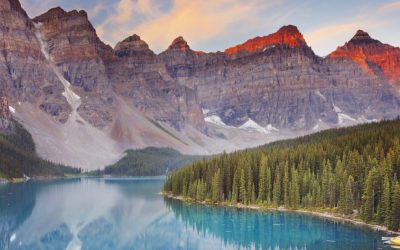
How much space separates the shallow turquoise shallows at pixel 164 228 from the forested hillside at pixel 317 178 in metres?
5.91

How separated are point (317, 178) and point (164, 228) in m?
34.7

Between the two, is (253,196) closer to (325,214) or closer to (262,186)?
(262,186)

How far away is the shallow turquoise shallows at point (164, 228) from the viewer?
89.6 m

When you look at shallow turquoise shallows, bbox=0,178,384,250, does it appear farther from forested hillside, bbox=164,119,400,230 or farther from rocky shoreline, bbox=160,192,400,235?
forested hillside, bbox=164,119,400,230

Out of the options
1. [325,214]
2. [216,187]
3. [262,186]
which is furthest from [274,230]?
[216,187]

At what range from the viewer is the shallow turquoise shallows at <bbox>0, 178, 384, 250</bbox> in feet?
294

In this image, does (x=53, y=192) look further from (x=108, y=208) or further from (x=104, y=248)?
(x=104, y=248)

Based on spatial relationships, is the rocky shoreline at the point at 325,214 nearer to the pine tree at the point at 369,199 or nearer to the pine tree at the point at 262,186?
the pine tree at the point at 369,199

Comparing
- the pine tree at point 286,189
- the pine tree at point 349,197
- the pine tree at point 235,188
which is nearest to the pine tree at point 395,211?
the pine tree at point 349,197

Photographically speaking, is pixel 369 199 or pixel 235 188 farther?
pixel 235 188

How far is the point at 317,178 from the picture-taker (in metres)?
122

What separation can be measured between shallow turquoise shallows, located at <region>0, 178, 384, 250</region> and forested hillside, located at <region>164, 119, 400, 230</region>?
5908 mm

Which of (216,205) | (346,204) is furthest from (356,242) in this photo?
(216,205)

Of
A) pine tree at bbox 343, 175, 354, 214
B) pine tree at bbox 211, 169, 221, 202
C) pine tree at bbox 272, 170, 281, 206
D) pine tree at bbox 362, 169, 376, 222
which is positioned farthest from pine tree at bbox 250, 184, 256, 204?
pine tree at bbox 362, 169, 376, 222
